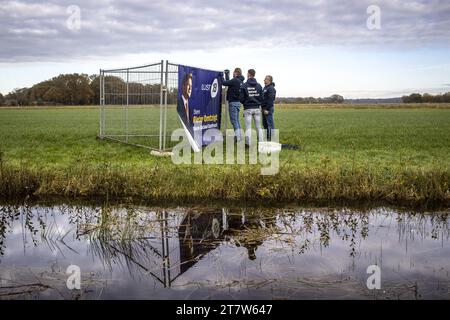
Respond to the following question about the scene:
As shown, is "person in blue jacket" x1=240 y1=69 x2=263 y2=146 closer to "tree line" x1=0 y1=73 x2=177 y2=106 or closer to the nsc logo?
the nsc logo

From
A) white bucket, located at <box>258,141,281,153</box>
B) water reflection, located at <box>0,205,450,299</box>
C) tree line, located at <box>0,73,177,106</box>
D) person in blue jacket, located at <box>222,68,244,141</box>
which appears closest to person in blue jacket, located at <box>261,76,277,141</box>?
person in blue jacket, located at <box>222,68,244,141</box>

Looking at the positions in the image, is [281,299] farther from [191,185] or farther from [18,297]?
[191,185]

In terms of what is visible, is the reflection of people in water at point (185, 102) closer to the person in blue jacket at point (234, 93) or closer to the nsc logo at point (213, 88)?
the nsc logo at point (213, 88)

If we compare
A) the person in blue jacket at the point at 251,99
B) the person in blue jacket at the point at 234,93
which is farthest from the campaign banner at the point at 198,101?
the person in blue jacket at the point at 251,99

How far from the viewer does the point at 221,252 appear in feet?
20.8

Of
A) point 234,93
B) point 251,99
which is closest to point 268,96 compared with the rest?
point 251,99

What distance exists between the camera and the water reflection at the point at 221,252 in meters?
5.13

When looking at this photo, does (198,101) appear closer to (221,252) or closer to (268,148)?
(268,148)

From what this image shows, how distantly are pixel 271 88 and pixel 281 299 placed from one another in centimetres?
1143

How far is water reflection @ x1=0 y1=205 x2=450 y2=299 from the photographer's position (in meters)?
5.13

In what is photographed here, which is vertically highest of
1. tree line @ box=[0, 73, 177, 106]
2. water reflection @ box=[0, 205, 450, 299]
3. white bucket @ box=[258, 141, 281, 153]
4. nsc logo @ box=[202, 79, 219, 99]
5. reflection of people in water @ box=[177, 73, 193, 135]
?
tree line @ box=[0, 73, 177, 106]
